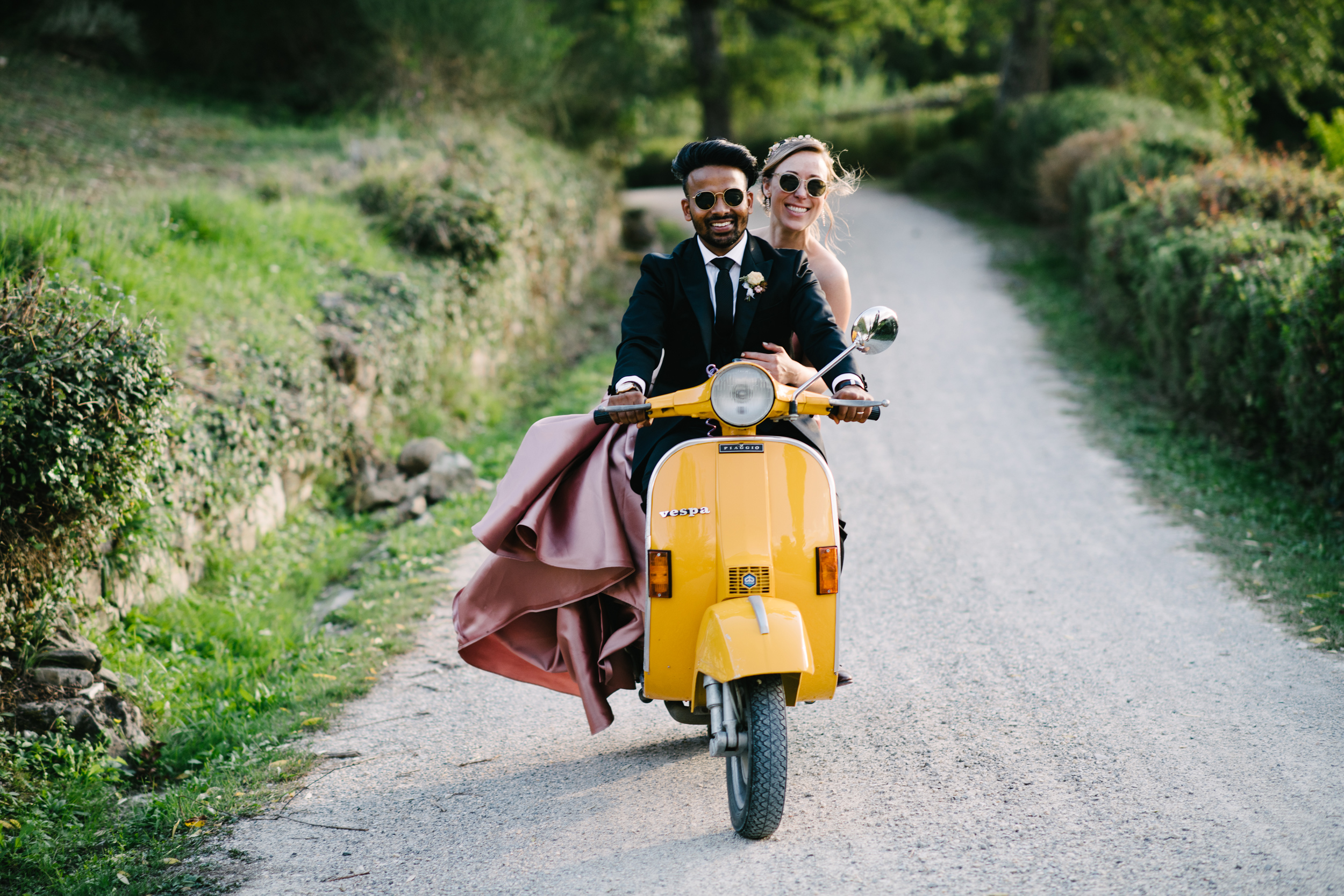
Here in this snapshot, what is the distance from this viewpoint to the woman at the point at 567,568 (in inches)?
144

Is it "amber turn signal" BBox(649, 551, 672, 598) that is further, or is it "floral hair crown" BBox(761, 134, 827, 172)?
"floral hair crown" BBox(761, 134, 827, 172)

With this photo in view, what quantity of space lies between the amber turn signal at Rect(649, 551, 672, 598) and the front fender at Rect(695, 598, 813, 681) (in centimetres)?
16

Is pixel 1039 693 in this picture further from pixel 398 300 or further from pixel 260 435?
pixel 398 300

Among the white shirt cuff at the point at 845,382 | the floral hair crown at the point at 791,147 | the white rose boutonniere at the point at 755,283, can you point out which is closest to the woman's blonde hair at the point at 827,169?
the floral hair crown at the point at 791,147

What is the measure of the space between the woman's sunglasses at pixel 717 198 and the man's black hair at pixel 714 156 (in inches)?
3.0

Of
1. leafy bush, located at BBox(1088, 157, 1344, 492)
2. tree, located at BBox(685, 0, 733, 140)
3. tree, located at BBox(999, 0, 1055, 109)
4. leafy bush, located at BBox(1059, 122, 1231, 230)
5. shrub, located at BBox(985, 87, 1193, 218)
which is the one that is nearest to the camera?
leafy bush, located at BBox(1088, 157, 1344, 492)

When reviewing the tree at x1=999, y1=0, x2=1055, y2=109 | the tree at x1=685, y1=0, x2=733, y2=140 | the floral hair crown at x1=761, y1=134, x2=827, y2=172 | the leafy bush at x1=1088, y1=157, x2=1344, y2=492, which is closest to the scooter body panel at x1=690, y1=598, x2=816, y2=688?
the floral hair crown at x1=761, y1=134, x2=827, y2=172

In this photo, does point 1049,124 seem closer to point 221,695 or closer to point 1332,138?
point 1332,138

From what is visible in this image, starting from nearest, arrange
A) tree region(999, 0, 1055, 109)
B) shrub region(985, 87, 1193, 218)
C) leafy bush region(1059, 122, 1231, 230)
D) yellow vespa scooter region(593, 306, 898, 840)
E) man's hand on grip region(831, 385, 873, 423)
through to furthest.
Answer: yellow vespa scooter region(593, 306, 898, 840), man's hand on grip region(831, 385, 873, 423), leafy bush region(1059, 122, 1231, 230), shrub region(985, 87, 1193, 218), tree region(999, 0, 1055, 109)

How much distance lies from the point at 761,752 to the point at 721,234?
5.85 ft

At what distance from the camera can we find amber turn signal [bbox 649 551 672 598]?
3379mm

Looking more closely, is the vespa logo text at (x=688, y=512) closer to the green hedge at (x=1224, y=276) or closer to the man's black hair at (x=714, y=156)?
the man's black hair at (x=714, y=156)

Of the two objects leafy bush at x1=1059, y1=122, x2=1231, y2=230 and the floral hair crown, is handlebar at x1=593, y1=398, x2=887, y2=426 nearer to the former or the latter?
the floral hair crown

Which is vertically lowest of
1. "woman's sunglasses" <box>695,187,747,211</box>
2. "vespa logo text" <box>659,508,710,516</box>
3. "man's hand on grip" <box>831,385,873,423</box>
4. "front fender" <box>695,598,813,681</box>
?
"front fender" <box>695,598,813,681</box>
